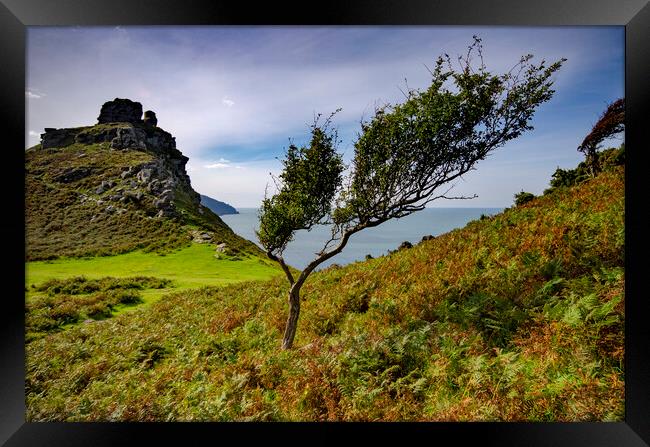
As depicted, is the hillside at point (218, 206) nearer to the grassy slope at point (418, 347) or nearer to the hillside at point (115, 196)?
the hillside at point (115, 196)

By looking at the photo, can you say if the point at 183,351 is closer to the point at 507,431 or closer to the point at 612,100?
the point at 507,431

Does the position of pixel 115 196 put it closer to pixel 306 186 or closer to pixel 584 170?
pixel 306 186

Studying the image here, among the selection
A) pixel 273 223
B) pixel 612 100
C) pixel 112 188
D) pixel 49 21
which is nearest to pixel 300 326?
pixel 273 223

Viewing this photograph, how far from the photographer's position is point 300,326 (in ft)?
26.2

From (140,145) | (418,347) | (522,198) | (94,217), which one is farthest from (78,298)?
(522,198)

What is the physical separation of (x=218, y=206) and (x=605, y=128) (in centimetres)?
1122

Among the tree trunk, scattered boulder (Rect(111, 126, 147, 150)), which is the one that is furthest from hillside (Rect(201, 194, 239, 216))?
scattered boulder (Rect(111, 126, 147, 150))

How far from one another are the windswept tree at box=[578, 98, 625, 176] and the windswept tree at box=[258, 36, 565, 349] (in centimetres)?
215

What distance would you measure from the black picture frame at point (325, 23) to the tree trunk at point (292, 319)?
1961mm

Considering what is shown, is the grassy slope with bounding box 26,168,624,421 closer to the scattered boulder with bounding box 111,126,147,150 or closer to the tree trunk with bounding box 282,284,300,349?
the tree trunk with bounding box 282,284,300,349

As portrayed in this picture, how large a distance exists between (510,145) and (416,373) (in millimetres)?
5395

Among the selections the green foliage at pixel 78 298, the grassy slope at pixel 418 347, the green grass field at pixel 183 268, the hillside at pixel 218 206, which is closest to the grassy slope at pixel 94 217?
the green grass field at pixel 183 268

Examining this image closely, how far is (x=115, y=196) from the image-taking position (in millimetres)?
15148

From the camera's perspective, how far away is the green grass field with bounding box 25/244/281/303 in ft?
40.9
